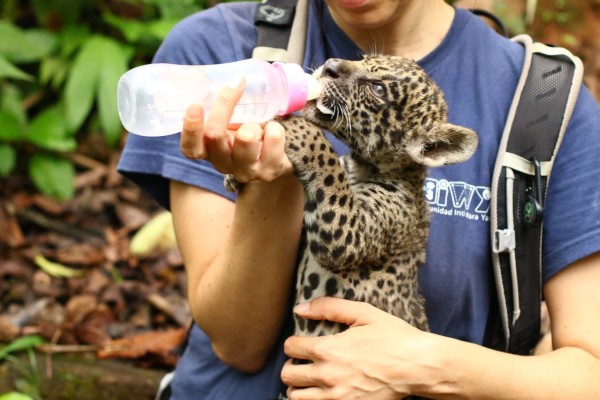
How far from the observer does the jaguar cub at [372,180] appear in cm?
308

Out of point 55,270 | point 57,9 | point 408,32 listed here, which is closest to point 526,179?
point 408,32

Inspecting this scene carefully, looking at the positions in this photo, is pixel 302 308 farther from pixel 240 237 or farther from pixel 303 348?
pixel 240 237

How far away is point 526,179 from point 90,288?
137 inches

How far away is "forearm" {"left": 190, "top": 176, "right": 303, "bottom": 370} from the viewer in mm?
3160

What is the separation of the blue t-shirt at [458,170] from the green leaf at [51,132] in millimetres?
3311

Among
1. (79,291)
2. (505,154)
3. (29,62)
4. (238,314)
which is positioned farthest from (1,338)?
(505,154)

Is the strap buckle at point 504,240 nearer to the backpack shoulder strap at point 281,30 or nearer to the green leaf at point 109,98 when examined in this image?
the backpack shoulder strap at point 281,30

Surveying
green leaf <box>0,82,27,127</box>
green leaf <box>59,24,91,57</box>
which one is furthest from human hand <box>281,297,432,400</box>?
green leaf <box>59,24,91,57</box>

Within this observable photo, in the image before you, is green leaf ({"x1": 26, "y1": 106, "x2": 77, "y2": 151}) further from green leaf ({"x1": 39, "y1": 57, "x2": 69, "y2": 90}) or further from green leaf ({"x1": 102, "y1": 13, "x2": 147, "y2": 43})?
green leaf ({"x1": 102, "y1": 13, "x2": 147, "y2": 43})

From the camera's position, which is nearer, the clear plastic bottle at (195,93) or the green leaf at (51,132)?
the clear plastic bottle at (195,93)

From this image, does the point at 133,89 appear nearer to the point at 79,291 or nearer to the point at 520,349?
the point at 520,349

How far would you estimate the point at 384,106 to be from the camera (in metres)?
3.31

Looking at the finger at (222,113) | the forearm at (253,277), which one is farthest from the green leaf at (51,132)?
the finger at (222,113)

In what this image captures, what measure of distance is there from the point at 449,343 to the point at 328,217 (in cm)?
69
